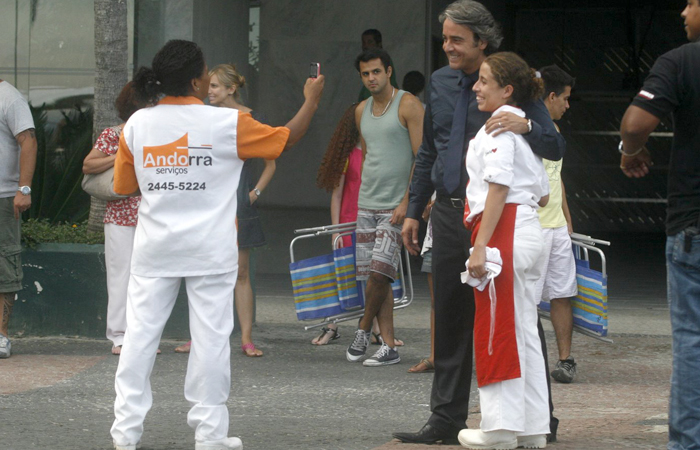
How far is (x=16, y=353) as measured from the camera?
7.04m

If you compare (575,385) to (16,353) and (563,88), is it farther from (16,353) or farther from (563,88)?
(16,353)

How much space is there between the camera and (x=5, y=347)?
22.5 feet

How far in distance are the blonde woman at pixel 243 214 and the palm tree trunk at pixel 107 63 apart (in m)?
1.12

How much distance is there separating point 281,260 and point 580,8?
32.9ft

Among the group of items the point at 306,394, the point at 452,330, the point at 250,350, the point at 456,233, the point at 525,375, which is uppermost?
the point at 456,233

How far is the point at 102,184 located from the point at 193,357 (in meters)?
2.45

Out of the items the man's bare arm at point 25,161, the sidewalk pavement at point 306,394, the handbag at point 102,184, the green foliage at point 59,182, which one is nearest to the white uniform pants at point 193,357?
the sidewalk pavement at point 306,394

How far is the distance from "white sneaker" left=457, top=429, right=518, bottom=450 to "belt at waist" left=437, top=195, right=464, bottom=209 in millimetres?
1016

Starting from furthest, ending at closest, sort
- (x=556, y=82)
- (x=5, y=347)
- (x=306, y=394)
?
(x=5, y=347) → (x=556, y=82) → (x=306, y=394)

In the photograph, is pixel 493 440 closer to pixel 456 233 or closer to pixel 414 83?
pixel 456 233

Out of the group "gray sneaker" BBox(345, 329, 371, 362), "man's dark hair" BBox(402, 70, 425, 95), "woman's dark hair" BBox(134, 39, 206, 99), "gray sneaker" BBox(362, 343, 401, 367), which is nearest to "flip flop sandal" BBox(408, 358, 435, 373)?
"gray sneaker" BBox(362, 343, 401, 367)

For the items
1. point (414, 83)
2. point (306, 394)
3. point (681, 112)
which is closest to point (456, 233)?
point (681, 112)

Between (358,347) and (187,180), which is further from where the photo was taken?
(358,347)

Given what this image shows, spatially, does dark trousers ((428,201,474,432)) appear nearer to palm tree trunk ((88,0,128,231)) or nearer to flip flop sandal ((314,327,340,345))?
flip flop sandal ((314,327,340,345))
